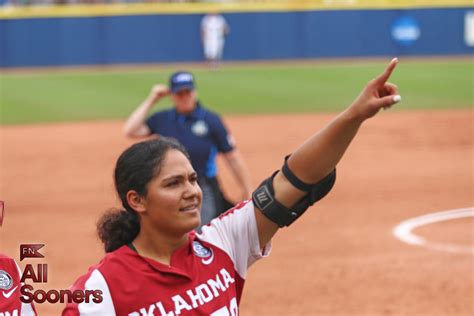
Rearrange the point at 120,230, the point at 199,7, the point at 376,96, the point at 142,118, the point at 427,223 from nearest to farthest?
the point at 376,96
the point at 120,230
the point at 142,118
the point at 427,223
the point at 199,7

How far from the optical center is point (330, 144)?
3346mm

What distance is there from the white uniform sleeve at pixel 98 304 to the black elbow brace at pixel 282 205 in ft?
2.19

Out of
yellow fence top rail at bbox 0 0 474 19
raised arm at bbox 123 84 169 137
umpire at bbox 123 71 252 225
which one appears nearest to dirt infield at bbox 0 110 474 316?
umpire at bbox 123 71 252 225

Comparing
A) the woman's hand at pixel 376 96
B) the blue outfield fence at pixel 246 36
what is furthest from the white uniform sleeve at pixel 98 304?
the blue outfield fence at pixel 246 36

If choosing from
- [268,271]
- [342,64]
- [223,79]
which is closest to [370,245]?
[268,271]

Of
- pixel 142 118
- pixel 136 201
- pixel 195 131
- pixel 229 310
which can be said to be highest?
pixel 136 201

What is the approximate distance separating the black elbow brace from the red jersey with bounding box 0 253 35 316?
96 centimetres

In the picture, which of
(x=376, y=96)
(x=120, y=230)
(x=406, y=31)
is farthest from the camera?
(x=406, y=31)

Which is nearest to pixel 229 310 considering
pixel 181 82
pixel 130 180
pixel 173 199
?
pixel 173 199

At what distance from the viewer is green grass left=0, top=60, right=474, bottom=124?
69.5 feet

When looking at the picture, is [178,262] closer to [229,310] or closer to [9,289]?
[229,310]

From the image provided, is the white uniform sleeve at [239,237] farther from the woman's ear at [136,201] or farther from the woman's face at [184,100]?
the woman's face at [184,100]

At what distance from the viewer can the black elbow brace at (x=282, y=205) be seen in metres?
3.44

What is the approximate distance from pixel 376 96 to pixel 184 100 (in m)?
4.91
